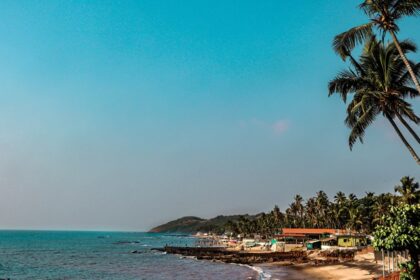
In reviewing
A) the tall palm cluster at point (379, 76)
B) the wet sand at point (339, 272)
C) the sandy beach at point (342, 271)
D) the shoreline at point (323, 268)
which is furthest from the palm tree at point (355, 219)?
the tall palm cluster at point (379, 76)

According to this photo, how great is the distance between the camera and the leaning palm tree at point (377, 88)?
17.6 metres

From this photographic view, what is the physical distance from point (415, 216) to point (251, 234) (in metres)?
148

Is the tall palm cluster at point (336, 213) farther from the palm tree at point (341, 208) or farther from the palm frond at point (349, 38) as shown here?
the palm frond at point (349, 38)

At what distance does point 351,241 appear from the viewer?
6788 centimetres

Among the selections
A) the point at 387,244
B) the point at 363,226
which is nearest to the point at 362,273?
the point at 387,244

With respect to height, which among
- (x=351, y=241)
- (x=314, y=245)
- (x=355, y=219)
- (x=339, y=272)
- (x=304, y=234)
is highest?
(x=355, y=219)

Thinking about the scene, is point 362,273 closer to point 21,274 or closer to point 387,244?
point 387,244

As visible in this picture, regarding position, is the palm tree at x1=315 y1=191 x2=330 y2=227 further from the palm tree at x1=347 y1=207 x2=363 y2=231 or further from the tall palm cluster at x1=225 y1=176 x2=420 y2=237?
the palm tree at x1=347 y1=207 x2=363 y2=231

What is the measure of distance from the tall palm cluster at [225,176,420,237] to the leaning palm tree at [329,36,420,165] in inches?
1178

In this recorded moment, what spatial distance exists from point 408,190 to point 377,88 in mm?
48741

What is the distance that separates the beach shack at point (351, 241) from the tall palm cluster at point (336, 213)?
4285 mm

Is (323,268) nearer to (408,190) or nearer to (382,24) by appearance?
(408,190)

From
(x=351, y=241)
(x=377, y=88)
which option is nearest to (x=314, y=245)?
(x=351, y=241)

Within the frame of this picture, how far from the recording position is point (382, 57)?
60.6ft
